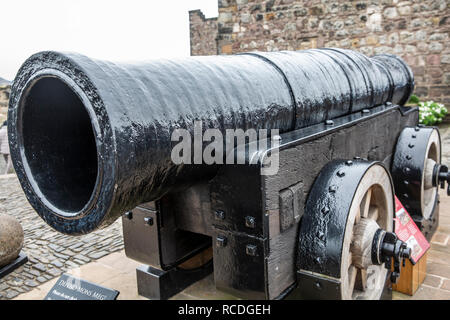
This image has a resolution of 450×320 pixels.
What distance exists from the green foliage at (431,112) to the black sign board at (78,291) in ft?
25.7

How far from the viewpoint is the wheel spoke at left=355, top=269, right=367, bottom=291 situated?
81.5 inches

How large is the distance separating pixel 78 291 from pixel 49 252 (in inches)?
67.3

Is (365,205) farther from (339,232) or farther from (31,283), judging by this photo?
(31,283)

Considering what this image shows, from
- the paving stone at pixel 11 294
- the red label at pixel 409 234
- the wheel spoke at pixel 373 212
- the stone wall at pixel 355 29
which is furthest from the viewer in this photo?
the stone wall at pixel 355 29

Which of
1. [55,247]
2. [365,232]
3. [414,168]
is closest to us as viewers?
[365,232]

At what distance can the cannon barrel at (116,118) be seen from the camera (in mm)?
1239

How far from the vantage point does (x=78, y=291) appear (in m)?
1.94

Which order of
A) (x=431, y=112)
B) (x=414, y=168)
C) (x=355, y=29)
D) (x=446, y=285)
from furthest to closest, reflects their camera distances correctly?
(x=355, y=29) → (x=431, y=112) → (x=414, y=168) → (x=446, y=285)

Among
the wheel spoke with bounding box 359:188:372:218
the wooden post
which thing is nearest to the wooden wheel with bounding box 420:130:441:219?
the wooden post

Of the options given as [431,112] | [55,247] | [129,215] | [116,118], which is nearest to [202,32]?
[431,112]

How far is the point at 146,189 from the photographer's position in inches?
56.2

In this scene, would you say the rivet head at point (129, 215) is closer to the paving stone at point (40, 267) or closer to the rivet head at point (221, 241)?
the rivet head at point (221, 241)

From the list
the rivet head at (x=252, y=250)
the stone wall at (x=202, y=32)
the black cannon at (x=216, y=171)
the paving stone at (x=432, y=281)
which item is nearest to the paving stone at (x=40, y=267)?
the black cannon at (x=216, y=171)

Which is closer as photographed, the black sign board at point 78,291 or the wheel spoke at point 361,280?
the black sign board at point 78,291
